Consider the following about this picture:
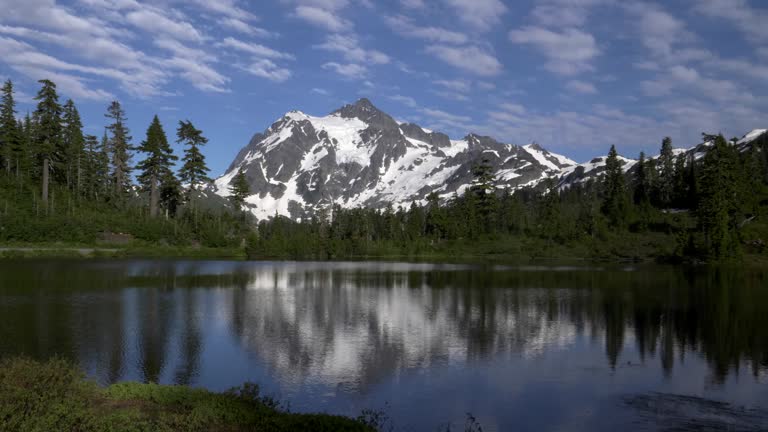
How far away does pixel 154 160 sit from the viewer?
116 meters

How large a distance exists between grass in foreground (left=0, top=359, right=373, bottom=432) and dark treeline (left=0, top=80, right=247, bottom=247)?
89121 millimetres

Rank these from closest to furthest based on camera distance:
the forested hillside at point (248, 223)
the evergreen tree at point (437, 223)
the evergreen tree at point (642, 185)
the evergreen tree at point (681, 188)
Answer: the forested hillside at point (248, 223)
the evergreen tree at point (681, 188)
the evergreen tree at point (437, 223)
the evergreen tree at point (642, 185)

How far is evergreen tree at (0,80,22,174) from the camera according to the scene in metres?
101

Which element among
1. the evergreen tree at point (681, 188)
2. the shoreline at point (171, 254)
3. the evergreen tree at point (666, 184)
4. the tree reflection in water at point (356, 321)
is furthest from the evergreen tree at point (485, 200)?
→ the tree reflection in water at point (356, 321)

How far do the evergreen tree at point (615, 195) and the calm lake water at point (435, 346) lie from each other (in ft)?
285

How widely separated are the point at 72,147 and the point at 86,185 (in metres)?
10.8

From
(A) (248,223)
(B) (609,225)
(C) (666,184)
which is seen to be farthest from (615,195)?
(A) (248,223)

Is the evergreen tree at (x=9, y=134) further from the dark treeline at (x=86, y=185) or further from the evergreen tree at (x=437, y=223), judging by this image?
the evergreen tree at (x=437, y=223)

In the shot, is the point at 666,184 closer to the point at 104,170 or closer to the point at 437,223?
the point at 437,223

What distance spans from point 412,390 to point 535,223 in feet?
495

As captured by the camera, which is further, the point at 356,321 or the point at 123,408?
Answer: the point at 356,321

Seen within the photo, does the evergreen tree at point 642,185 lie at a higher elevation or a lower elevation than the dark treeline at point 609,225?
higher

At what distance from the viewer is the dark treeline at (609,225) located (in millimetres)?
110688

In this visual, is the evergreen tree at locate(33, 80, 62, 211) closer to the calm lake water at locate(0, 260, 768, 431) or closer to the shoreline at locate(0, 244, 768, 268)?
the shoreline at locate(0, 244, 768, 268)
